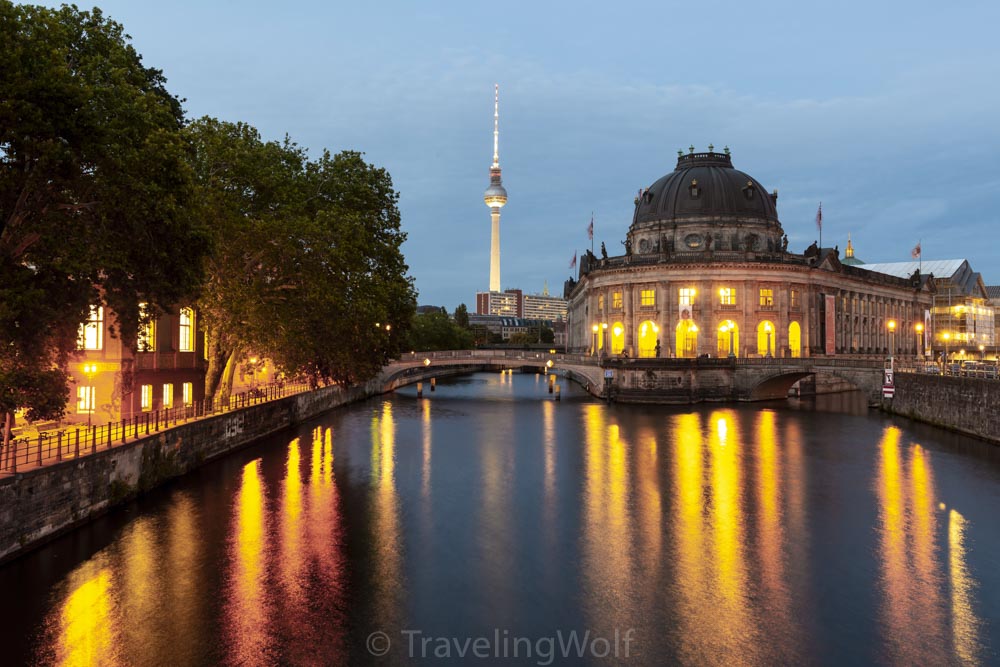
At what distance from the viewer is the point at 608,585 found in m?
21.2

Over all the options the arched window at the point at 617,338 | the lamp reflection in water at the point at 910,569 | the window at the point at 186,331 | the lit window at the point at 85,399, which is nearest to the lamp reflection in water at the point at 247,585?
the lit window at the point at 85,399

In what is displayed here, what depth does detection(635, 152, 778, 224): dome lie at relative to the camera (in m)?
98.1

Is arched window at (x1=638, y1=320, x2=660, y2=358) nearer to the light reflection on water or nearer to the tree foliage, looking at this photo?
the light reflection on water

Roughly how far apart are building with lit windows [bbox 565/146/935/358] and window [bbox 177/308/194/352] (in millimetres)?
53534

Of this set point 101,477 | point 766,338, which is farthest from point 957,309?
point 101,477

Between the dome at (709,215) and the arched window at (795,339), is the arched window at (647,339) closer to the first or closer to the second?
the dome at (709,215)

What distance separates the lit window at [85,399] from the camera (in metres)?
38.5

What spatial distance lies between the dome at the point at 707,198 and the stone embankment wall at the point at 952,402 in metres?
40.0

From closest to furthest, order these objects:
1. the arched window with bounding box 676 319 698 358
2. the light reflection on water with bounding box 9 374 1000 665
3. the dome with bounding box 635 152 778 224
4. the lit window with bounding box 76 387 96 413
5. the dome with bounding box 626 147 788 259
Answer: the light reflection on water with bounding box 9 374 1000 665 → the lit window with bounding box 76 387 96 413 → the arched window with bounding box 676 319 698 358 → the dome with bounding box 626 147 788 259 → the dome with bounding box 635 152 778 224

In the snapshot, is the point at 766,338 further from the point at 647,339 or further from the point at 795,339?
the point at 647,339

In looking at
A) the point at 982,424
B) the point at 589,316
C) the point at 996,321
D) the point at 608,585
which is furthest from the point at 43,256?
the point at 996,321

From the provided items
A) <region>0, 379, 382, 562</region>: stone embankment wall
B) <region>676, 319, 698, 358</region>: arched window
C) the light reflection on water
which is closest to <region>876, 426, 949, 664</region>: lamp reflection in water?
the light reflection on water

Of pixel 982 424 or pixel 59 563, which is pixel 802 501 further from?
pixel 59 563

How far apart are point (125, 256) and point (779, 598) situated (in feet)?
78.9
